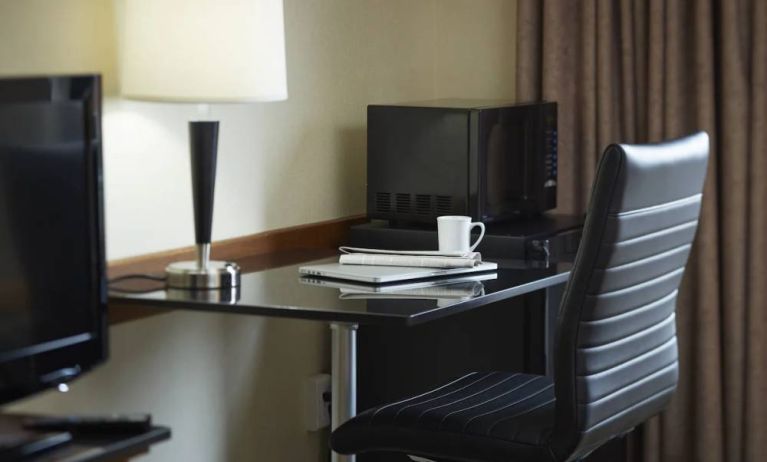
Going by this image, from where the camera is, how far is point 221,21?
235 cm

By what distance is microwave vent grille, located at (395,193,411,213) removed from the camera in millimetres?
3090

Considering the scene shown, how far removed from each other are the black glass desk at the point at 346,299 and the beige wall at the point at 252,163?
250 millimetres

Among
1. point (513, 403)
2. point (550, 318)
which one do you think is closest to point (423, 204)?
point (550, 318)

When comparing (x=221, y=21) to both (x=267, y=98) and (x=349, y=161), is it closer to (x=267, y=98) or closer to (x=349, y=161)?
(x=267, y=98)

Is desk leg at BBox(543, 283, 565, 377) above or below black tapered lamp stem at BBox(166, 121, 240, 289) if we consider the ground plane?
below

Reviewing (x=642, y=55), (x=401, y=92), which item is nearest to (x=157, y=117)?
(x=401, y=92)

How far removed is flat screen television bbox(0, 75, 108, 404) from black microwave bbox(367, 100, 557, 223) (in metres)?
1.21

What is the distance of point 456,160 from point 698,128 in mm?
718

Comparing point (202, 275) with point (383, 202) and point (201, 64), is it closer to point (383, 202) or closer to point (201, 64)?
point (201, 64)

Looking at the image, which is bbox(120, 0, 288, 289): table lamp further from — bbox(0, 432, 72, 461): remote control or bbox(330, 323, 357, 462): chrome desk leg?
bbox(0, 432, 72, 461): remote control

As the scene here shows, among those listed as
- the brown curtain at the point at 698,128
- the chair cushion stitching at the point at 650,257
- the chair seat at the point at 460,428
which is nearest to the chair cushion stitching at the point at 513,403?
the chair seat at the point at 460,428

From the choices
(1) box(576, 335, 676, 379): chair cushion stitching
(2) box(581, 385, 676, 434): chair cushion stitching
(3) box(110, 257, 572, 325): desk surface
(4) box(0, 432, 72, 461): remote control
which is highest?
(3) box(110, 257, 572, 325): desk surface

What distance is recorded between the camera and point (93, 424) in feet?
5.45

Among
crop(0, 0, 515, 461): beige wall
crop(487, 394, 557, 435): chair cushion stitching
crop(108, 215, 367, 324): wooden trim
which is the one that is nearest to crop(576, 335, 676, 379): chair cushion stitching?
crop(487, 394, 557, 435): chair cushion stitching
